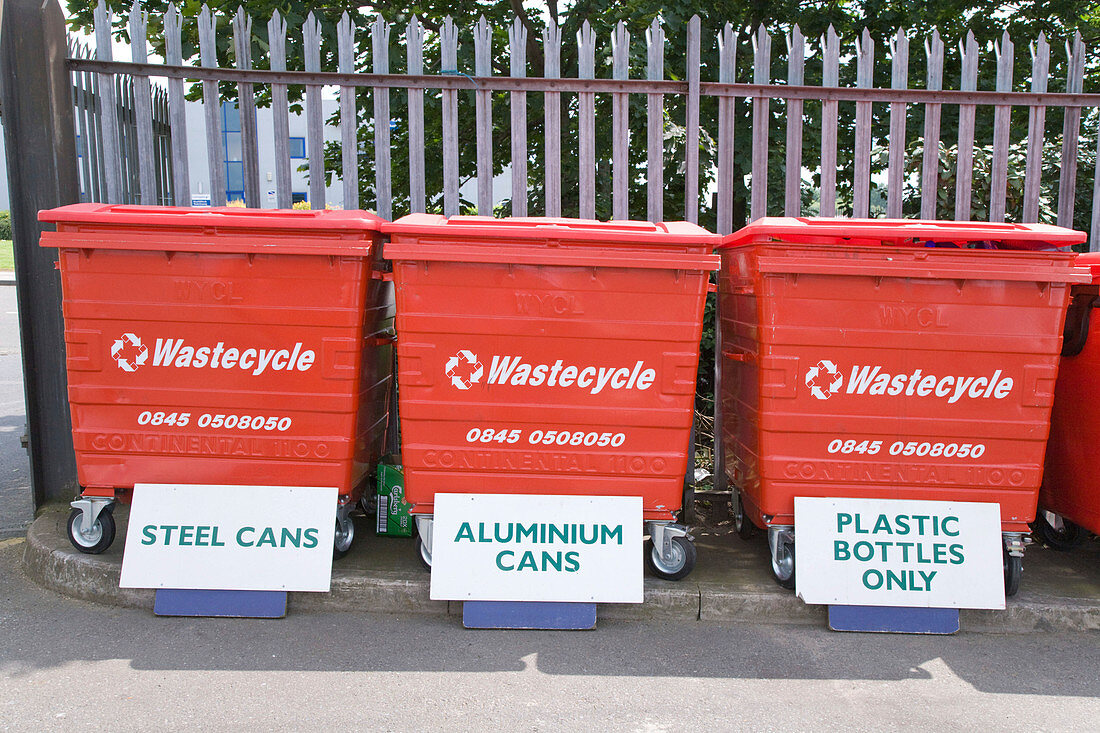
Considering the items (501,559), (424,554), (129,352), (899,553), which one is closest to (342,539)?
(424,554)

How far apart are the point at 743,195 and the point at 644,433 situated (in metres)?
3.43

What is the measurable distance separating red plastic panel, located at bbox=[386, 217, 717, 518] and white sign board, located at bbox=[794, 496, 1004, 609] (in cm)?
62

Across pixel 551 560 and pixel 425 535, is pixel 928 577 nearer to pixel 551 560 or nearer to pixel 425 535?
pixel 551 560

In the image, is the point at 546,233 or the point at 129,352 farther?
the point at 129,352

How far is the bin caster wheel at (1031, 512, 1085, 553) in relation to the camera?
4073 mm

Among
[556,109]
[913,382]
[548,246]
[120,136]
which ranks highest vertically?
[556,109]

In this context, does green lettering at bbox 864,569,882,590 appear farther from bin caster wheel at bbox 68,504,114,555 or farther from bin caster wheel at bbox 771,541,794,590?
bin caster wheel at bbox 68,504,114,555

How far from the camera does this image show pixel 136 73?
434 cm

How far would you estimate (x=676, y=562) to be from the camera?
369cm

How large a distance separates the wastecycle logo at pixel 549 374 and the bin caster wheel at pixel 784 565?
3.10 feet

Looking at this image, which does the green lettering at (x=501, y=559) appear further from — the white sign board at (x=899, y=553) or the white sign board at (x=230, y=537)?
the white sign board at (x=899, y=553)

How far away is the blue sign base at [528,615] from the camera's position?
11.2 ft

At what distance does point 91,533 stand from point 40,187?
5.88 feet

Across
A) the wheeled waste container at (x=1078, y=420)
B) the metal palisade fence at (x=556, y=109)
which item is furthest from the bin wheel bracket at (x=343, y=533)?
the wheeled waste container at (x=1078, y=420)
